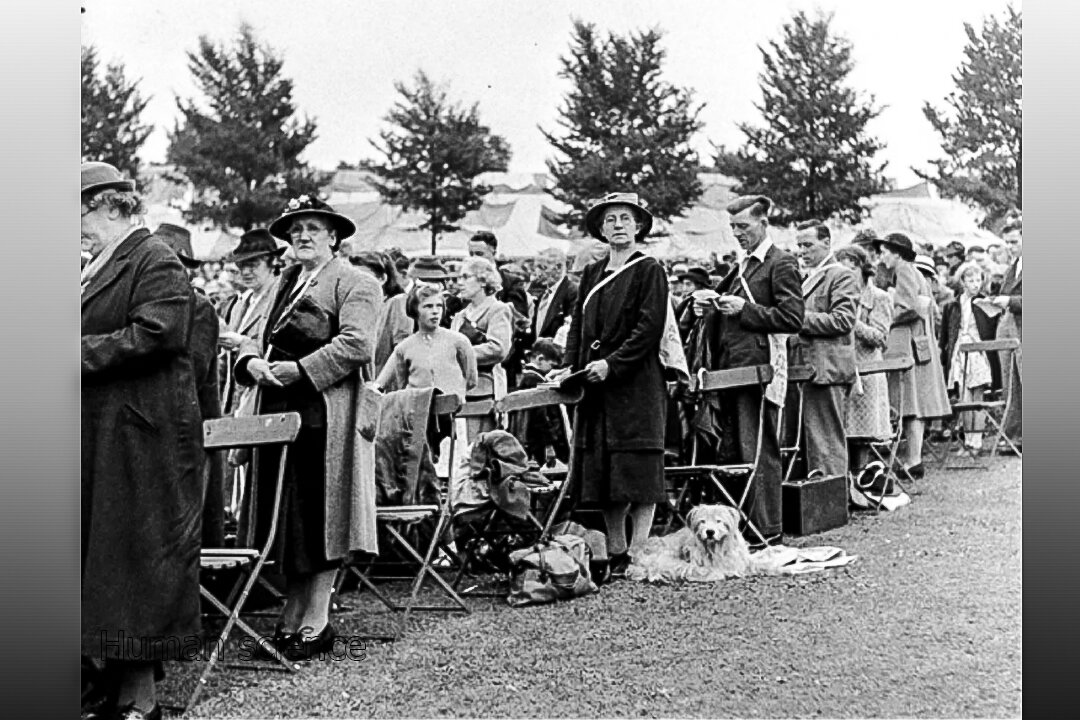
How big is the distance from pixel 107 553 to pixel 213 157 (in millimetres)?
9710

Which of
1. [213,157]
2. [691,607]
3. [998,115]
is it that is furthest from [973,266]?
[213,157]

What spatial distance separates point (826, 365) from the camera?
26.9ft

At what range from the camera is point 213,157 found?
13.2m

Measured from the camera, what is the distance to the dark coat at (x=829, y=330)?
319 inches

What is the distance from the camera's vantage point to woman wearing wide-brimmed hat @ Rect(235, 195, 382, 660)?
16.3 ft

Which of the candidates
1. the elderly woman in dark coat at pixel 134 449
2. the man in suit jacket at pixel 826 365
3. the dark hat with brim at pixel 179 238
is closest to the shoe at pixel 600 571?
the man in suit jacket at pixel 826 365

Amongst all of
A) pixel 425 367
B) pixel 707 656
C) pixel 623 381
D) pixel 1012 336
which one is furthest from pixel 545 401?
pixel 1012 336

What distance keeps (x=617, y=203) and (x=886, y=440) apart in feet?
10.7

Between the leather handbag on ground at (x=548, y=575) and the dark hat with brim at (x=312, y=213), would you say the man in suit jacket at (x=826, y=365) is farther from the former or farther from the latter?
the dark hat with brim at (x=312, y=213)

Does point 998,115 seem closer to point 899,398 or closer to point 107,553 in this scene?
point 899,398

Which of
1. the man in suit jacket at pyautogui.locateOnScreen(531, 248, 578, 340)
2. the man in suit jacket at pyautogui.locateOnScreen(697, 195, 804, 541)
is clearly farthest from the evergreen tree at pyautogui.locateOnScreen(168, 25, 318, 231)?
the man in suit jacket at pyautogui.locateOnScreen(697, 195, 804, 541)

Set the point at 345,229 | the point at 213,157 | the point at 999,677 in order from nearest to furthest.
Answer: the point at 999,677, the point at 345,229, the point at 213,157

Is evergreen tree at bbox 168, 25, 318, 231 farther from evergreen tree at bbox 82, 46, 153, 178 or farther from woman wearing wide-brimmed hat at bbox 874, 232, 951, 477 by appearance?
woman wearing wide-brimmed hat at bbox 874, 232, 951, 477

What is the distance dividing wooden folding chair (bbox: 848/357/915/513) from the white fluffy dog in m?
2.14
